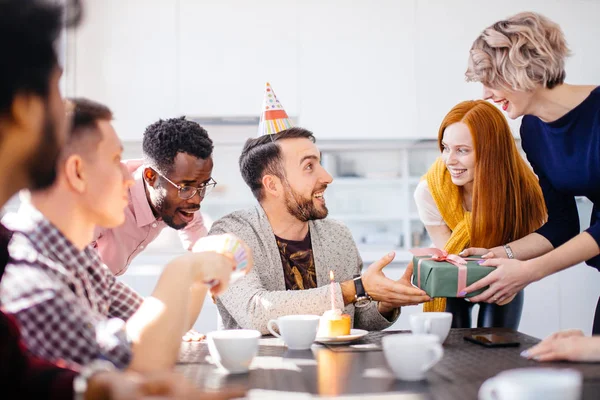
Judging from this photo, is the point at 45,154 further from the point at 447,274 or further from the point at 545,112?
the point at 545,112

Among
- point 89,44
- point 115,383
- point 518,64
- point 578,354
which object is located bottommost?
point 578,354

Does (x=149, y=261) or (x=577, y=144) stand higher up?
(x=577, y=144)

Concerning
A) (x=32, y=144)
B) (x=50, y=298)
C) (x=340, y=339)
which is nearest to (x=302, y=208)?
(x=340, y=339)

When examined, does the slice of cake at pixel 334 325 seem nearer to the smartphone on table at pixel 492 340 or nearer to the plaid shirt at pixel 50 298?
the smartphone on table at pixel 492 340

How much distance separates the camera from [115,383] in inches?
26.9

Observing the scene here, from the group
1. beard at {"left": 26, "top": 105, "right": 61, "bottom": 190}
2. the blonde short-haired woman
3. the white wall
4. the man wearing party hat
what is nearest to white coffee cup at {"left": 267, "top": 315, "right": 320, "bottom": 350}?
the man wearing party hat

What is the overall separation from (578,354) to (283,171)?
1.13m

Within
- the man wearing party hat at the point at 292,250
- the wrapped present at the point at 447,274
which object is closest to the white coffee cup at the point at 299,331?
the man wearing party hat at the point at 292,250

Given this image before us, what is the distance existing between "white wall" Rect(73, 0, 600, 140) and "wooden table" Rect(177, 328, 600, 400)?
2456 millimetres

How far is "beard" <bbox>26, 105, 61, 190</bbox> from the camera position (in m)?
0.71

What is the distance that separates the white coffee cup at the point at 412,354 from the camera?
959 millimetres

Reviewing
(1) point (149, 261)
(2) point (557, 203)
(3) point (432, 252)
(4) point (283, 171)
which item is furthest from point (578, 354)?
(1) point (149, 261)

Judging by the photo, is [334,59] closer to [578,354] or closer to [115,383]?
[578,354]

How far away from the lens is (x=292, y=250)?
1.91 metres
